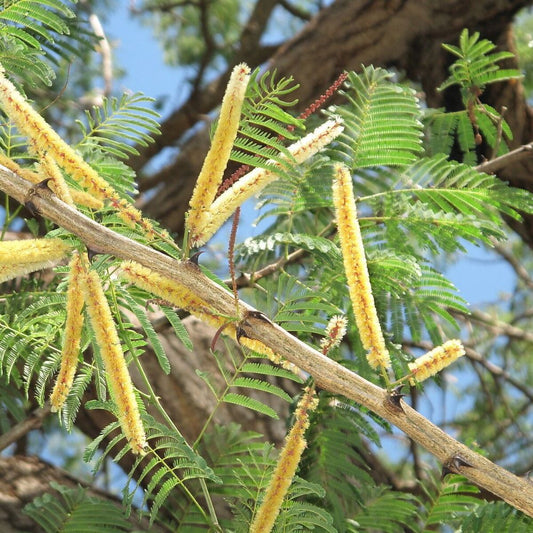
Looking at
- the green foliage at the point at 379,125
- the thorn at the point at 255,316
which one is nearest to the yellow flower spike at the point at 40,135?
the thorn at the point at 255,316

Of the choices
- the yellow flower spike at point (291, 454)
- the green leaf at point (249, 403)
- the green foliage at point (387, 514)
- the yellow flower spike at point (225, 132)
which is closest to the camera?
the yellow flower spike at point (225, 132)

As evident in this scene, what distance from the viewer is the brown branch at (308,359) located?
1353 millimetres

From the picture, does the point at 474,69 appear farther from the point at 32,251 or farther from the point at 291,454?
the point at 32,251

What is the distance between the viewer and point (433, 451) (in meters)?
1.37

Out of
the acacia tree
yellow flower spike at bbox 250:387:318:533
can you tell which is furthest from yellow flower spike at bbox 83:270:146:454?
yellow flower spike at bbox 250:387:318:533

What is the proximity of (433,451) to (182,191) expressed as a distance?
289cm

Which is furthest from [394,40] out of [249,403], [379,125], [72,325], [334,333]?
[72,325]

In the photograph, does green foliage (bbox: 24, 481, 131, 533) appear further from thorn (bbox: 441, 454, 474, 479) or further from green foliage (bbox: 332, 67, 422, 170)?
thorn (bbox: 441, 454, 474, 479)

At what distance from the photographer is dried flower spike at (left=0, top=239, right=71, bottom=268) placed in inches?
51.5

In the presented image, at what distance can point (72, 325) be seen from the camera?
139cm

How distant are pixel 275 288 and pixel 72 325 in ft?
2.11

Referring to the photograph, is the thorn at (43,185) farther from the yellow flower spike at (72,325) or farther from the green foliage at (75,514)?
the green foliage at (75,514)

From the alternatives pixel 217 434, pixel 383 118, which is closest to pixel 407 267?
pixel 383 118

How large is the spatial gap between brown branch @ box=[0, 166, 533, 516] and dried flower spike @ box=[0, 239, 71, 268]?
0.04 meters
